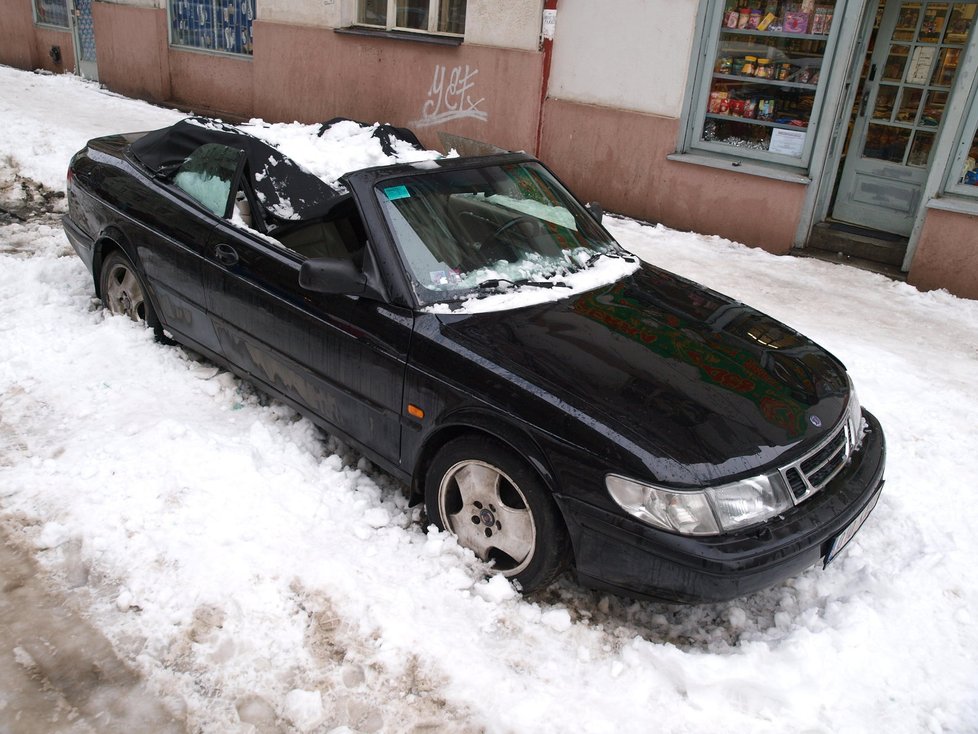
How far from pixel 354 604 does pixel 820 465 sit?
6.02 ft

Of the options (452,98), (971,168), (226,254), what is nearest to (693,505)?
(226,254)

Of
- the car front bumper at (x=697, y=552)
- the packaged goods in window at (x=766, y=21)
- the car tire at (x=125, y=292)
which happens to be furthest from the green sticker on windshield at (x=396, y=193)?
the packaged goods in window at (x=766, y=21)

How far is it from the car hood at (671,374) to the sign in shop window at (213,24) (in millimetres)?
11066

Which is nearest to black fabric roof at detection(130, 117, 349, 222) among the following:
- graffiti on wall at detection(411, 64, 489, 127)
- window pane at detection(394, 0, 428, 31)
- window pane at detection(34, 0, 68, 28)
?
graffiti on wall at detection(411, 64, 489, 127)

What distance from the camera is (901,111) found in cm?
778

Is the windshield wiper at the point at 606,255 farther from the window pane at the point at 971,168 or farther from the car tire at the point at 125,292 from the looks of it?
the window pane at the point at 971,168

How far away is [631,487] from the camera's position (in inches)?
107

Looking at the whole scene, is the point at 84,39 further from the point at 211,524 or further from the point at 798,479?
the point at 798,479

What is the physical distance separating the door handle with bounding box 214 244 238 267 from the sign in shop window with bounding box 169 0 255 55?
987cm

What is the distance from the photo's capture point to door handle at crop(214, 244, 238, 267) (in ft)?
13.1

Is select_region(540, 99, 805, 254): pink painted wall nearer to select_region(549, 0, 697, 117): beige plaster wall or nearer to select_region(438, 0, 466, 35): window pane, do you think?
select_region(549, 0, 697, 117): beige plaster wall

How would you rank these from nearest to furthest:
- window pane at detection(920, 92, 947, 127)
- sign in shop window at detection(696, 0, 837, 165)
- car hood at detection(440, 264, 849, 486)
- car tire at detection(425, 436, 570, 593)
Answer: car hood at detection(440, 264, 849, 486) < car tire at detection(425, 436, 570, 593) < window pane at detection(920, 92, 947, 127) < sign in shop window at detection(696, 0, 837, 165)

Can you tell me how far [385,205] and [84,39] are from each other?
1501 centimetres

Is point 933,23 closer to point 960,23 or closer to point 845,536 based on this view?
point 960,23
